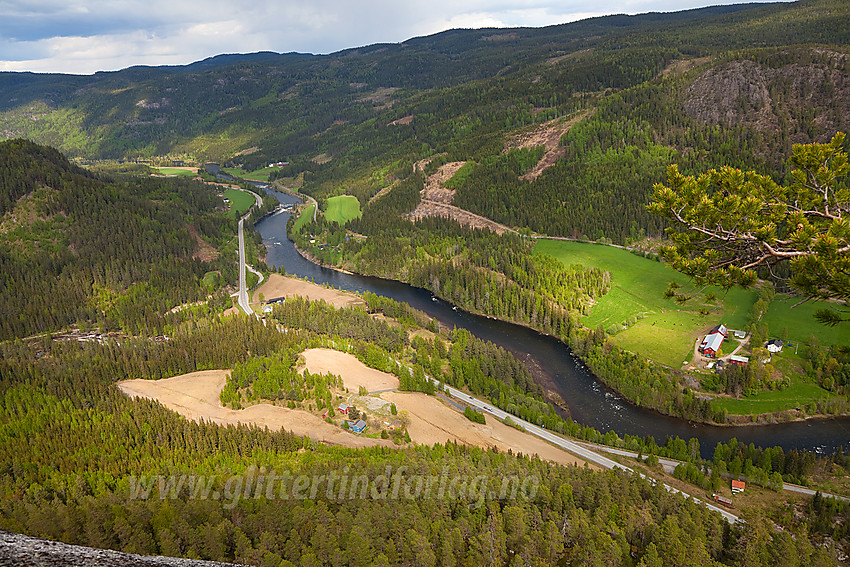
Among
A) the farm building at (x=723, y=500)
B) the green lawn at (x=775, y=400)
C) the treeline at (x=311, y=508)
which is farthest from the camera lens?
the green lawn at (x=775, y=400)

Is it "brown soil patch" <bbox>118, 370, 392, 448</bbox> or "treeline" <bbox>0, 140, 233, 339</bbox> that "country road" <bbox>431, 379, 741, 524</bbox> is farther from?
"treeline" <bbox>0, 140, 233, 339</bbox>

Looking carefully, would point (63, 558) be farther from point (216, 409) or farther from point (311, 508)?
point (216, 409)

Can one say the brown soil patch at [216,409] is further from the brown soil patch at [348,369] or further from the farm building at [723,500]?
the farm building at [723,500]

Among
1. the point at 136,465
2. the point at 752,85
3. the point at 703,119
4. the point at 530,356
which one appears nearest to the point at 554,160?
the point at 703,119

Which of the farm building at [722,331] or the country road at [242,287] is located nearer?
the farm building at [722,331]

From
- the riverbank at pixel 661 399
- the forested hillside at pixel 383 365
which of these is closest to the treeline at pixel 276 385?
the forested hillside at pixel 383 365

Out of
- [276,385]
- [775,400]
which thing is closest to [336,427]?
[276,385]
